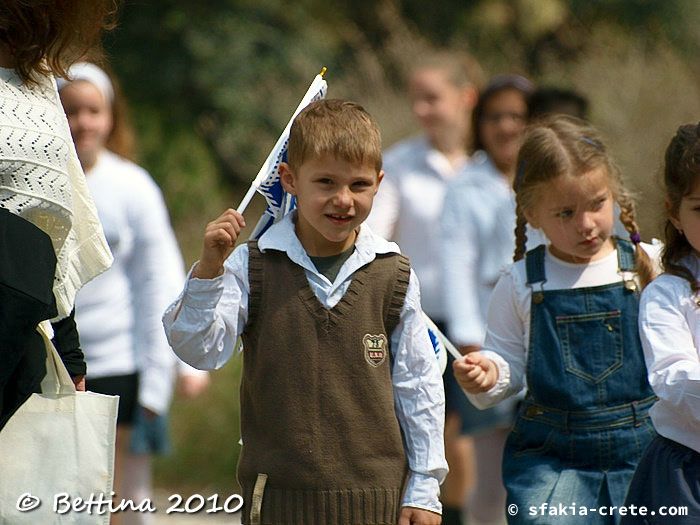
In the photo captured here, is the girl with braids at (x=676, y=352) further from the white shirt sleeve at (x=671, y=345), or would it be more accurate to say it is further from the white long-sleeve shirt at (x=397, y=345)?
the white long-sleeve shirt at (x=397, y=345)

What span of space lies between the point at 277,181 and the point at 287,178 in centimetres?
8

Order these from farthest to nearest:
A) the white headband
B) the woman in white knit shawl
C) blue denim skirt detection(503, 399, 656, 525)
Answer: the white headband, blue denim skirt detection(503, 399, 656, 525), the woman in white knit shawl

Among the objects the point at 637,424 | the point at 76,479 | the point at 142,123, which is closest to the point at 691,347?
the point at 637,424

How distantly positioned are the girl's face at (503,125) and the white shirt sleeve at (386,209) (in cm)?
52

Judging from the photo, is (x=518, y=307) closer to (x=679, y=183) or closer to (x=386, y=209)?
(x=679, y=183)

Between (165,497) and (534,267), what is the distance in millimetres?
4528

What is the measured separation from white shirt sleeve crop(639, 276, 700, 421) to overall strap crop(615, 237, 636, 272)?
326 millimetres

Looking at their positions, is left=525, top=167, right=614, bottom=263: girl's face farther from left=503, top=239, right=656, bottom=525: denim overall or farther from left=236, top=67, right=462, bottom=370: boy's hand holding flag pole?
left=236, top=67, right=462, bottom=370: boy's hand holding flag pole

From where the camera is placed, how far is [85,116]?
5832 mm

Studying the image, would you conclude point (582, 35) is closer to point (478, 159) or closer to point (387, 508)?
point (478, 159)

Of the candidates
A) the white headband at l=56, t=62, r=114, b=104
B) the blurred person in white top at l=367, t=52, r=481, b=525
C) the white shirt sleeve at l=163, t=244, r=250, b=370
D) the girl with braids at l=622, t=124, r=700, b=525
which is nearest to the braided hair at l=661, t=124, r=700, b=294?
the girl with braids at l=622, t=124, r=700, b=525

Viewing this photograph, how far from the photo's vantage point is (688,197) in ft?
13.2

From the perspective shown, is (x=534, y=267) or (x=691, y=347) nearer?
(x=691, y=347)

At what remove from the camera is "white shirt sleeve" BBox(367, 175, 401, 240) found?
22.6 feet
